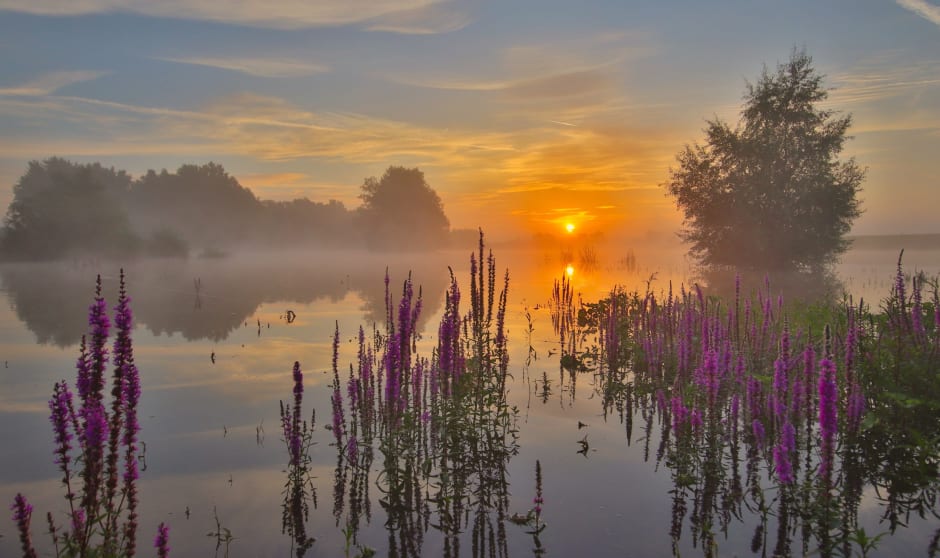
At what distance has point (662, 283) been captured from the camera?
1298 inches

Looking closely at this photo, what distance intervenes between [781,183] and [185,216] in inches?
4069

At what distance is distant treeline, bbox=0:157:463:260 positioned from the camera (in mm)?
57469

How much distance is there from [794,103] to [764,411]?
1307 inches

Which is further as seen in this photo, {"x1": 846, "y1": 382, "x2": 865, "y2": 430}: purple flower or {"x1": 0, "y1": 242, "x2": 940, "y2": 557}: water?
{"x1": 846, "y1": 382, "x2": 865, "y2": 430}: purple flower

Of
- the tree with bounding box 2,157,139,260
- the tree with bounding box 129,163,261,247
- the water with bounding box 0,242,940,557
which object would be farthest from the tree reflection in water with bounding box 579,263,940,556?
the tree with bounding box 129,163,261,247

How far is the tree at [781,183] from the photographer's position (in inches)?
1299

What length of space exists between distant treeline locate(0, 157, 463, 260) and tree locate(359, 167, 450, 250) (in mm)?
187

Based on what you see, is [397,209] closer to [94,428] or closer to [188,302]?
[188,302]

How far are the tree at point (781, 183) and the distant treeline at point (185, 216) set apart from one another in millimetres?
61598

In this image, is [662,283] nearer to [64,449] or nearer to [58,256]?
[64,449]

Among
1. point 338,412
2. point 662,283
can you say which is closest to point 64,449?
point 338,412

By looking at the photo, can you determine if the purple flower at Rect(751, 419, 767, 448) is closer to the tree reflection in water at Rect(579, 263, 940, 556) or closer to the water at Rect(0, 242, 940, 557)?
the tree reflection in water at Rect(579, 263, 940, 556)

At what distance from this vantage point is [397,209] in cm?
10050

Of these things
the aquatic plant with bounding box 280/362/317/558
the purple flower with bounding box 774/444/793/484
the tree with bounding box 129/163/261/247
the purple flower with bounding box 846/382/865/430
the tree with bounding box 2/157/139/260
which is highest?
the tree with bounding box 129/163/261/247
